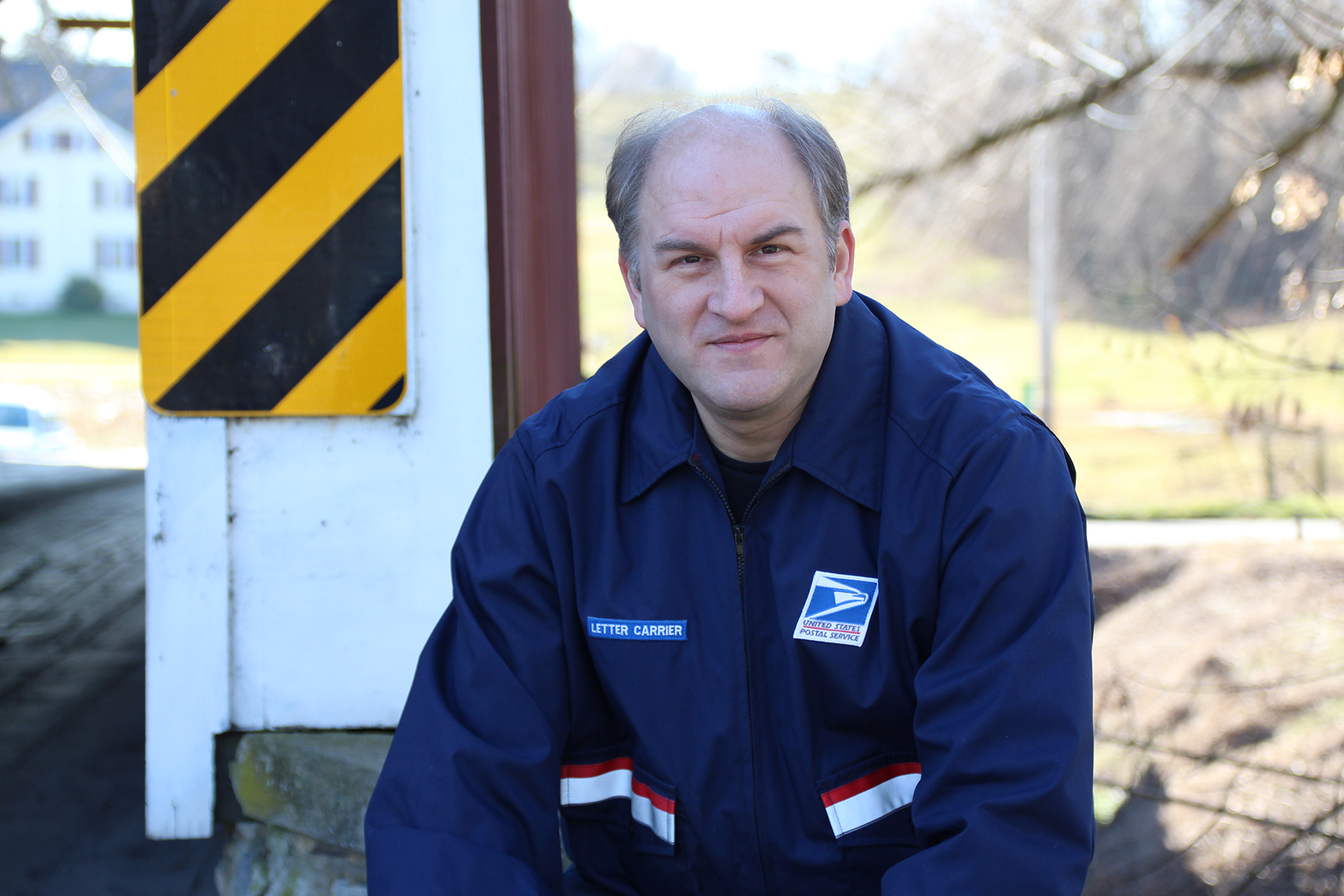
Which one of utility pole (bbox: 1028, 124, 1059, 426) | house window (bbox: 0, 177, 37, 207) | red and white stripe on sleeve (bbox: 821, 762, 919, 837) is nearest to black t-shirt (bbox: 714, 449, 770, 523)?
red and white stripe on sleeve (bbox: 821, 762, 919, 837)

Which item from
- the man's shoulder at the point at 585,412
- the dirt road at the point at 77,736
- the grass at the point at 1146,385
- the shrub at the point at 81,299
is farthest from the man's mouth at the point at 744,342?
the shrub at the point at 81,299

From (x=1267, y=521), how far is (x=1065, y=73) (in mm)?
5393

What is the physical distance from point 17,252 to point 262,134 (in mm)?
64814

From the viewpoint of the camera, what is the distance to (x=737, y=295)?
156 cm

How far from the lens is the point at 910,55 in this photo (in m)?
6.14

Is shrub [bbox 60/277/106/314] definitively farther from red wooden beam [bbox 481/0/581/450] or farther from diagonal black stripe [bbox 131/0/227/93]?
diagonal black stripe [bbox 131/0/227/93]

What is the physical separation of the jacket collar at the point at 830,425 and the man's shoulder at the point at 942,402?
31 mm

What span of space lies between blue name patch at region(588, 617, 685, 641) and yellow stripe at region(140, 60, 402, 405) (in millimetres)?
934

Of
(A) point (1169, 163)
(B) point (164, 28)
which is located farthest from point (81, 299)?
(B) point (164, 28)

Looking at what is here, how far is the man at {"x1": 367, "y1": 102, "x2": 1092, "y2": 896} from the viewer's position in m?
1.46

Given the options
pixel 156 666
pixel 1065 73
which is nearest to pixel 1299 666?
pixel 1065 73

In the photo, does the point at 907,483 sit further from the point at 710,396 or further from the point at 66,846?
the point at 66,846

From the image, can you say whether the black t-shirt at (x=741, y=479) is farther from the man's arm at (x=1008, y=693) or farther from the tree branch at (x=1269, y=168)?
the tree branch at (x=1269, y=168)

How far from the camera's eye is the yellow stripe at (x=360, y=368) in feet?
6.68
